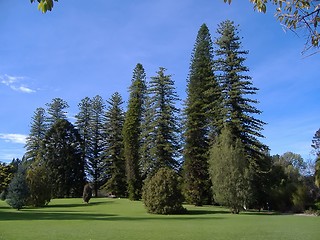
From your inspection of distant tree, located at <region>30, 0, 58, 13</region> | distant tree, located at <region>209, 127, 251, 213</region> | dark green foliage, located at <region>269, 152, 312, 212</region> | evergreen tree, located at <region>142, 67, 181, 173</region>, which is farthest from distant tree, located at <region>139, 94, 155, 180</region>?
distant tree, located at <region>30, 0, 58, 13</region>

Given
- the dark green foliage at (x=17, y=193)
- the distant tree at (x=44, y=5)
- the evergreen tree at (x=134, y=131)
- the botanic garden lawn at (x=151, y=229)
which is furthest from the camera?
the evergreen tree at (x=134, y=131)

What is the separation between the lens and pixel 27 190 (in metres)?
30.8

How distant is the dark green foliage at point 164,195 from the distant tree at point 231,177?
154 inches

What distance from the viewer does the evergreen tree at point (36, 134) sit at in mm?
54812

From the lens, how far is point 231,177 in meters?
29.1

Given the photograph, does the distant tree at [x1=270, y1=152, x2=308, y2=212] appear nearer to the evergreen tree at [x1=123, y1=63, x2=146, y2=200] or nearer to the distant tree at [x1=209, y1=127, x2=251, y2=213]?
the distant tree at [x1=209, y1=127, x2=251, y2=213]

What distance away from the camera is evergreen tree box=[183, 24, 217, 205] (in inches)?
1428

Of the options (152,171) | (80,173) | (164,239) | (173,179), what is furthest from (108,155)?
(164,239)

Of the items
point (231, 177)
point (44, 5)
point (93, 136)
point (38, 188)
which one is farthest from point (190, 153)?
point (44, 5)

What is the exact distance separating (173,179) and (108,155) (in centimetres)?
2530

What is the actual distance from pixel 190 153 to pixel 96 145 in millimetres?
21270

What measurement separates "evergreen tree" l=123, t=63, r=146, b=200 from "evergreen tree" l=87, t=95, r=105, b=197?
8.78 metres

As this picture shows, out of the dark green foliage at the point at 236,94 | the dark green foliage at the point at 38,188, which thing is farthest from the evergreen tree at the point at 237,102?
the dark green foliage at the point at 38,188

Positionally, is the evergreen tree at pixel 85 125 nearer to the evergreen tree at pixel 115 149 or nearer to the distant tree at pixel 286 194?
the evergreen tree at pixel 115 149
